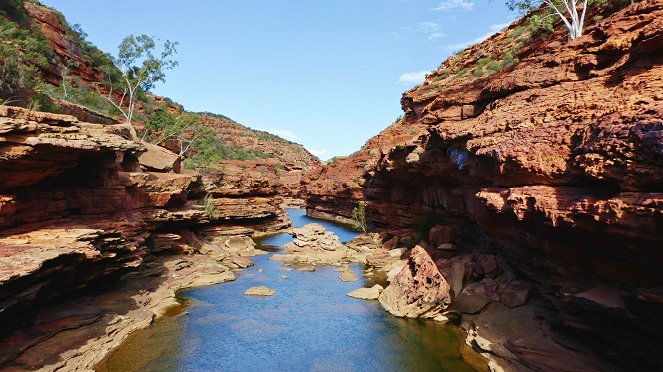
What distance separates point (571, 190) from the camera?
12.2 metres

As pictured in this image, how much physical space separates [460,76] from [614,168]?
44.8 m

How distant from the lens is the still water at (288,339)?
1420 cm

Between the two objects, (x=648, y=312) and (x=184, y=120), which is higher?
(x=184, y=120)

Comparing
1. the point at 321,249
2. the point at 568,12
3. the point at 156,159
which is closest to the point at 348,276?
the point at 321,249

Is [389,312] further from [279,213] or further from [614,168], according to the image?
[279,213]

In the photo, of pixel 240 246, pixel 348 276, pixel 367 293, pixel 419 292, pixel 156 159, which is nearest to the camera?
pixel 419 292

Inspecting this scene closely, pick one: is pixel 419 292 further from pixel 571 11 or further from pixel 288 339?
pixel 571 11

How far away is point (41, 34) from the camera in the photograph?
147ft

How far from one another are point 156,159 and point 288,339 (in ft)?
65.7

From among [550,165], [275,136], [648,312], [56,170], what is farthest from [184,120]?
[275,136]

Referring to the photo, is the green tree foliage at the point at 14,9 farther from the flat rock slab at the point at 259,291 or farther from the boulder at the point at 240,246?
the flat rock slab at the point at 259,291

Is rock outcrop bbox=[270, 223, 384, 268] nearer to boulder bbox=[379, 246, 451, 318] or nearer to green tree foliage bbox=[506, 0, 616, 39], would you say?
boulder bbox=[379, 246, 451, 318]

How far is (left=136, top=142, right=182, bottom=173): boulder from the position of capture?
29.0 meters

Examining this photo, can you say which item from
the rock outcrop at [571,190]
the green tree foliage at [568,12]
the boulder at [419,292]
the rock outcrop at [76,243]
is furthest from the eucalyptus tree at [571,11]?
the rock outcrop at [76,243]
